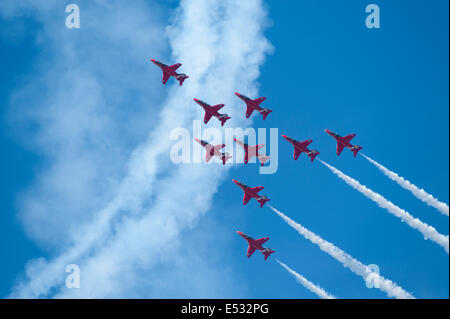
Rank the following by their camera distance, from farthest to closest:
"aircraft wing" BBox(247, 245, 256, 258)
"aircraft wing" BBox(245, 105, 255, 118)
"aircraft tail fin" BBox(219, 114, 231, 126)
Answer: "aircraft wing" BBox(245, 105, 255, 118)
"aircraft tail fin" BBox(219, 114, 231, 126)
"aircraft wing" BBox(247, 245, 256, 258)

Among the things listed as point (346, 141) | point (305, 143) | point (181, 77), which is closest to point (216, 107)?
point (181, 77)

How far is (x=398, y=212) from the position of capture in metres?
101

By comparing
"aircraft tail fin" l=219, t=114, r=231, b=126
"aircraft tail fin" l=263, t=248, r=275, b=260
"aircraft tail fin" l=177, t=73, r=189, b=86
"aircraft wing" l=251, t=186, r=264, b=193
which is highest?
"aircraft tail fin" l=177, t=73, r=189, b=86

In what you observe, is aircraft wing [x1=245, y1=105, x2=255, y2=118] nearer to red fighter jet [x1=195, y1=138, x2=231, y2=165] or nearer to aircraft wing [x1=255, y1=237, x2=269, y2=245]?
red fighter jet [x1=195, y1=138, x2=231, y2=165]

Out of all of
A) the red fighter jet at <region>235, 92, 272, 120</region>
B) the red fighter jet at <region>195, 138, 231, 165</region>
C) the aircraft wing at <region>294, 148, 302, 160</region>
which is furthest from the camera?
the aircraft wing at <region>294, 148, 302, 160</region>

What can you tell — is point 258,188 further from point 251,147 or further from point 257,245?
point 257,245

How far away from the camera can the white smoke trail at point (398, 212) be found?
88.8 meters

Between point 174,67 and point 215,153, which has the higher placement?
point 174,67

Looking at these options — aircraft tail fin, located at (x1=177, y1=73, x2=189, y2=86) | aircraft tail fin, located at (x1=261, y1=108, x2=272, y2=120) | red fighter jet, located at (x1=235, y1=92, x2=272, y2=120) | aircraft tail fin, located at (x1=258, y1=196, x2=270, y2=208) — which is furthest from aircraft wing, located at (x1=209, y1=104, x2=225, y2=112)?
aircraft tail fin, located at (x1=258, y1=196, x2=270, y2=208)

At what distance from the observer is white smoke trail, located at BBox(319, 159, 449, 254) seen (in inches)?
3494

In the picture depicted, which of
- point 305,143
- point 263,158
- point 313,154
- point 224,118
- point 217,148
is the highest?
point 224,118
